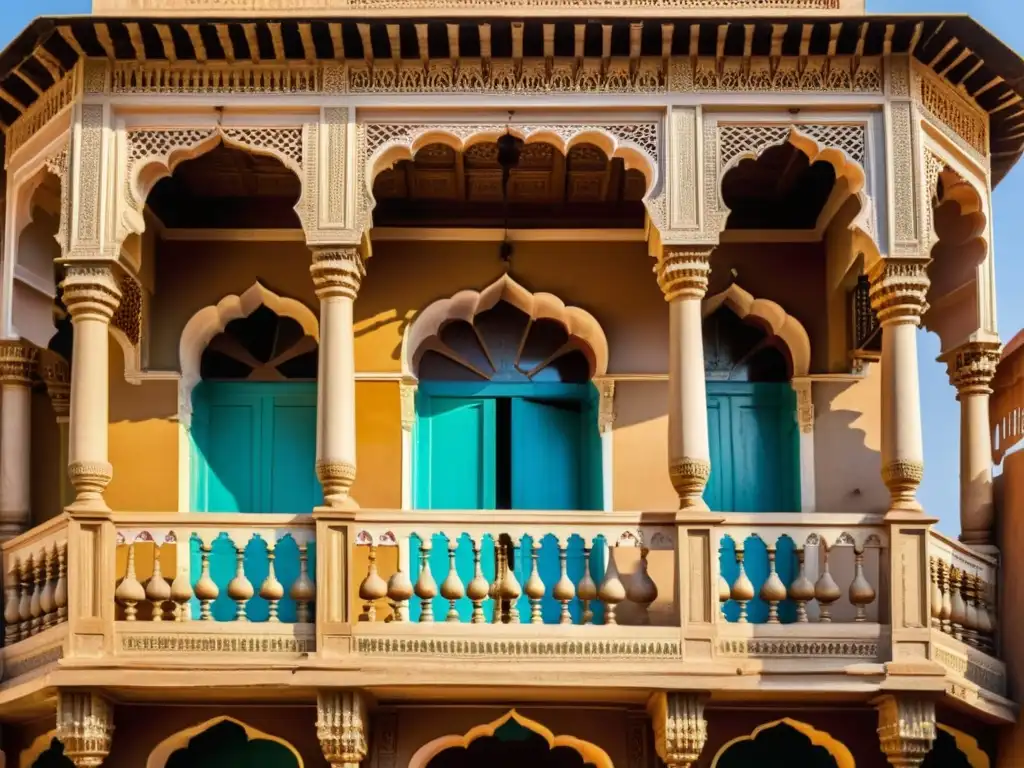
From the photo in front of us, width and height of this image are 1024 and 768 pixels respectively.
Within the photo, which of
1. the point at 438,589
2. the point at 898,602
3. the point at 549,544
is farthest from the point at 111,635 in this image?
the point at 898,602

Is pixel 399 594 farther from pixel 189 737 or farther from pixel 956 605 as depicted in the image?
pixel 956 605

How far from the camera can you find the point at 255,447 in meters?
14.7

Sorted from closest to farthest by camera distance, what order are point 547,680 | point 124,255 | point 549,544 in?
point 547,680 → point 124,255 → point 549,544

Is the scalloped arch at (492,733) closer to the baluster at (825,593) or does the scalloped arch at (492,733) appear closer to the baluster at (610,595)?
the baluster at (610,595)

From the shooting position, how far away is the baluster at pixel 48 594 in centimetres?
1240

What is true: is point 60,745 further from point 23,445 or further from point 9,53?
point 9,53

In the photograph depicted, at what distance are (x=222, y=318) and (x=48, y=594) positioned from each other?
3234 mm

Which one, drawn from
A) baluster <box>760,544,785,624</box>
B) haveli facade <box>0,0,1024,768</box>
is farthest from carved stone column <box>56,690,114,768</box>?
baluster <box>760,544,785,624</box>

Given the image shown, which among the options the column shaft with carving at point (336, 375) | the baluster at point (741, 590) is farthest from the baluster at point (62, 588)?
the baluster at point (741, 590)

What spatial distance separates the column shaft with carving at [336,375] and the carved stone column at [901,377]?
357 cm

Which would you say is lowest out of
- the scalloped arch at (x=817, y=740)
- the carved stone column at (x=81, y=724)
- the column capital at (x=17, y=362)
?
the scalloped arch at (x=817, y=740)

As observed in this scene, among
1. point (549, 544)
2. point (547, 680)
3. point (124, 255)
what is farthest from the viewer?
point (549, 544)

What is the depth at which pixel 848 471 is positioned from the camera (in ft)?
47.8

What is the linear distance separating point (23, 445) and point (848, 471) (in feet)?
20.7
